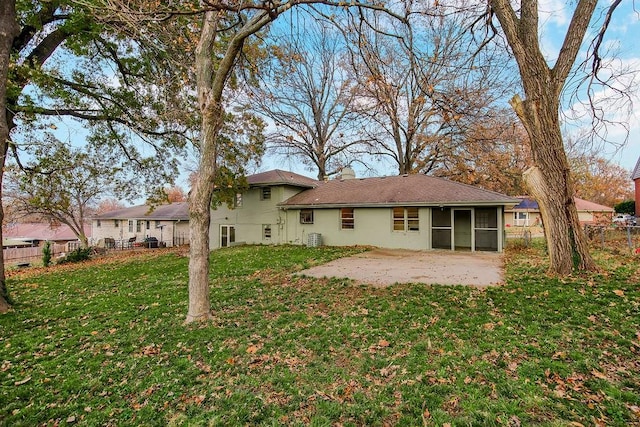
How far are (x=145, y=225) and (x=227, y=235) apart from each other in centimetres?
1456

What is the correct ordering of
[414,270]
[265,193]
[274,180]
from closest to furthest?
1. [414,270]
2. [274,180]
3. [265,193]

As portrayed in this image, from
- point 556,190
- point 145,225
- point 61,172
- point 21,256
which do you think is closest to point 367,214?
point 556,190

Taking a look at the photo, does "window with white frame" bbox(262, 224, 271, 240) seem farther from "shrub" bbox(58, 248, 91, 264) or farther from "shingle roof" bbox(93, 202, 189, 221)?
"shrub" bbox(58, 248, 91, 264)

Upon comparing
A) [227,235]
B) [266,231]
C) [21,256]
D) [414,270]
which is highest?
[266,231]

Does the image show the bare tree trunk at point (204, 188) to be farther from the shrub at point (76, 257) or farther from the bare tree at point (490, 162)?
the bare tree at point (490, 162)

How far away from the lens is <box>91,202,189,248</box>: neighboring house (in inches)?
1081

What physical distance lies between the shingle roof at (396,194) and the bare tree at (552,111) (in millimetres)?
5782

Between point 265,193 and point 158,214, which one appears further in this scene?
point 158,214

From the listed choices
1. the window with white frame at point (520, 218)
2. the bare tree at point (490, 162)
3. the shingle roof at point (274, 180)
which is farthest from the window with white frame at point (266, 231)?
the window with white frame at point (520, 218)

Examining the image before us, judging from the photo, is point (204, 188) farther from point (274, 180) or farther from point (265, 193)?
point (265, 193)

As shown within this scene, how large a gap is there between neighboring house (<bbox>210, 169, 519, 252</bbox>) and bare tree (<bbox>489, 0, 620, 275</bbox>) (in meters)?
5.79

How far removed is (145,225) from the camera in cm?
2997

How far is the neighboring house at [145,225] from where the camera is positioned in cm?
2747

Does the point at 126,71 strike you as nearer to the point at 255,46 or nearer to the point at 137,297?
the point at 255,46
